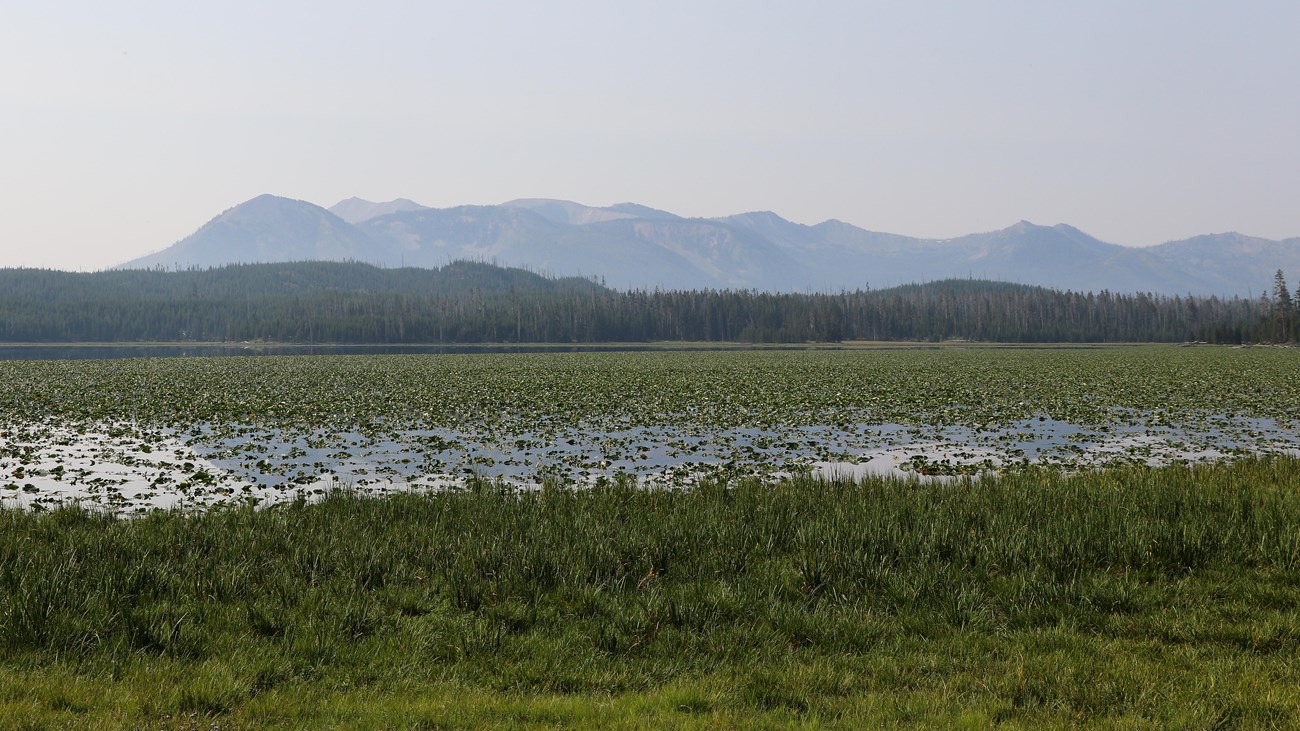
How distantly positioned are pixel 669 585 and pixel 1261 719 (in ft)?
18.4

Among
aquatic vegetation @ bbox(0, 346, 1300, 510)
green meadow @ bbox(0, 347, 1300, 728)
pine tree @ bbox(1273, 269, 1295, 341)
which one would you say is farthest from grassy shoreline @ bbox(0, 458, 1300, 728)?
pine tree @ bbox(1273, 269, 1295, 341)

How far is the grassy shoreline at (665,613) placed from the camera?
21.7ft

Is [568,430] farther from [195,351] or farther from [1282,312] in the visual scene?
[1282,312]

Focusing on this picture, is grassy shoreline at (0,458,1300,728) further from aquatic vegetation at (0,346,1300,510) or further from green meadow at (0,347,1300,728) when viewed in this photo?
aquatic vegetation at (0,346,1300,510)

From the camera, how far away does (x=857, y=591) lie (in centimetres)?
972

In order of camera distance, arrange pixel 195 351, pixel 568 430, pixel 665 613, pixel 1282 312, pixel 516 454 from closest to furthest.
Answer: pixel 665 613, pixel 516 454, pixel 568 430, pixel 195 351, pixel 1282 312

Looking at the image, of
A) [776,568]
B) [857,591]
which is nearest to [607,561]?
[776,568]

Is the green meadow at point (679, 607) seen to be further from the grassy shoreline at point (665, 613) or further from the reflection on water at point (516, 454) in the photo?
the reflection on water at point (516, 454)

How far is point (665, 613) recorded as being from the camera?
28.7ft

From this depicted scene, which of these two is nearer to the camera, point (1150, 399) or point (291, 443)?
point (291, 443)

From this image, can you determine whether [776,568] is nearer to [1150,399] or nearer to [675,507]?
[675,507]

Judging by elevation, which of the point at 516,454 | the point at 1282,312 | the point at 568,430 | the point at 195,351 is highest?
the point at 1282,312

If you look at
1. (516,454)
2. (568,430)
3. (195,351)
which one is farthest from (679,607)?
(195,351)

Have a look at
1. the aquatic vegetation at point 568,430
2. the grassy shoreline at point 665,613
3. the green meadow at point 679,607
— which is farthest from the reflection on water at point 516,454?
the grassy shoreline at point 665,613
